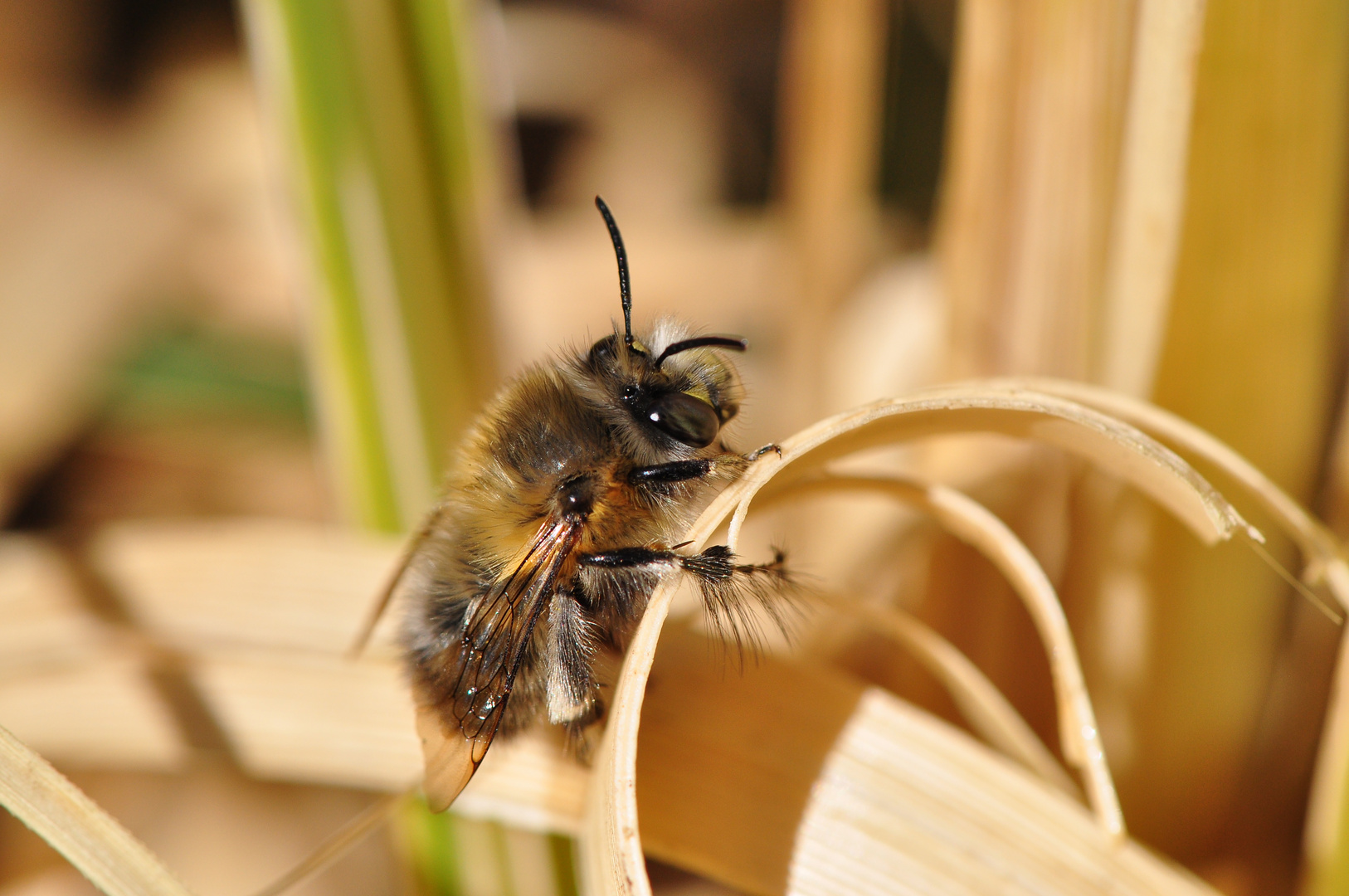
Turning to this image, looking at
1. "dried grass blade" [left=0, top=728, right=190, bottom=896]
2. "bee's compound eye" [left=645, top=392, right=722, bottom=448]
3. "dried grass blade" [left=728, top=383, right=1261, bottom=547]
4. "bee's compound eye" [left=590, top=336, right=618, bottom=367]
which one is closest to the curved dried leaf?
"dried grass blade" [left=728, top=383, right=1261, bottom=547]

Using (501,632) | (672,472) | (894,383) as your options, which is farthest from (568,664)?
(894,383)

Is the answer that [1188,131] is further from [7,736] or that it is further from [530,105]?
[530,105]

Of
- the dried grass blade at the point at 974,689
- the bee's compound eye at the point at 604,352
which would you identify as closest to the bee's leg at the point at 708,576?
the dried grass blade at the point at 974,689

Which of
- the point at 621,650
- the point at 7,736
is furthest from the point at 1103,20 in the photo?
the point at 7,736

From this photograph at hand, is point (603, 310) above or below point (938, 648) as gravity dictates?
above

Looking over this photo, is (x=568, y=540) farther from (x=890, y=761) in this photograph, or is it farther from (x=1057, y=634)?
(x=1057, y=634)

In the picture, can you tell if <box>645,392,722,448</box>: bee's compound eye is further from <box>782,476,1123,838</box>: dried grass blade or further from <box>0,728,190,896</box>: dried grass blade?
<box>0,728,190,896</box>: dried grass blade
